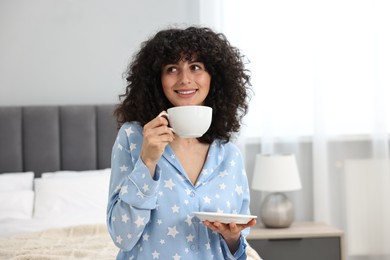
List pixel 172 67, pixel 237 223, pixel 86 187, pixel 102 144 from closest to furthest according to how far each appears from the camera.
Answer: pixel 237 223, pixel 172 67, pixel 86 187, pixel 102 144

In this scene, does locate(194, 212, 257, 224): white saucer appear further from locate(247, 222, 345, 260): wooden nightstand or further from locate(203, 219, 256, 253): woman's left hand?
locate(247, 222, 345, 260): wooden nightstand

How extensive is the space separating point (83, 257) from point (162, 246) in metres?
1.13

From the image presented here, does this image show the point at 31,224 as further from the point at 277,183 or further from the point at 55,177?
the point at 277,183

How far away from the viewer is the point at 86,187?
11.4 ft

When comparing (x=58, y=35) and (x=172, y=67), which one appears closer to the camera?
(x=172, y=67)

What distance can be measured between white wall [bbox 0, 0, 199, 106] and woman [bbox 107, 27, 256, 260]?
2.42 metres

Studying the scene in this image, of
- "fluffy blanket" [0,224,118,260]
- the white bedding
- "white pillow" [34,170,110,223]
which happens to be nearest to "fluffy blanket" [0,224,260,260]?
"fluffy blanket" [0,224,118,260]

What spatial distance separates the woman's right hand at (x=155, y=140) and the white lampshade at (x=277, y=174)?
7.86 ft

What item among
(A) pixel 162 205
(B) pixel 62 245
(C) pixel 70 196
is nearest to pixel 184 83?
(A) pixel 162 205

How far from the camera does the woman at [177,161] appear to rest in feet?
4.27

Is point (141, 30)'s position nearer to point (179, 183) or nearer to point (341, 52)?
point (341, 52)

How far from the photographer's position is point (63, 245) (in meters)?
2.59

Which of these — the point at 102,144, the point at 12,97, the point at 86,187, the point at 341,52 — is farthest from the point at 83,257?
the point at 341,52

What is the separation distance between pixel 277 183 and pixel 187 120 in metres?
2.39
